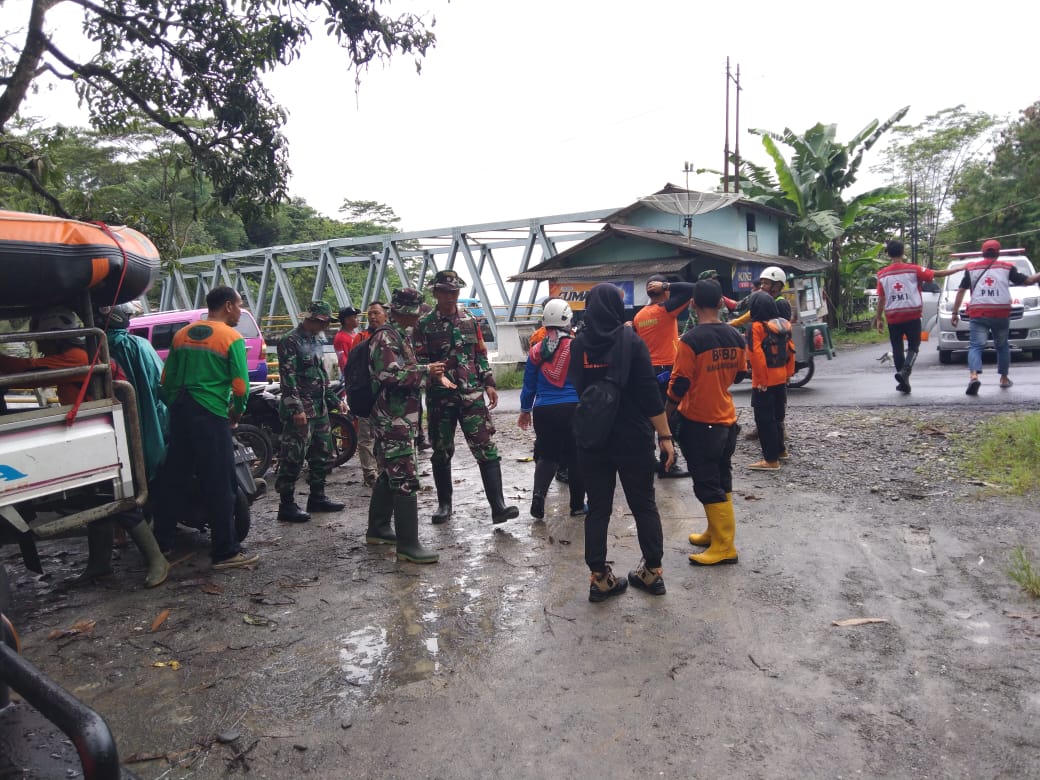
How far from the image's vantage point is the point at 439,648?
140 inches

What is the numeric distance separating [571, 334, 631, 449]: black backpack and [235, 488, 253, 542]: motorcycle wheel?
2.49 meters

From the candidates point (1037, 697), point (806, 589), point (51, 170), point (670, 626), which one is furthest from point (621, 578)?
point (51, 170)

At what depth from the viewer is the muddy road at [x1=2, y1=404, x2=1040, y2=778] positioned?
2662mm

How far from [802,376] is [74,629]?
981cm

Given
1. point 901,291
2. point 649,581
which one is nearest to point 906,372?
point 901,291

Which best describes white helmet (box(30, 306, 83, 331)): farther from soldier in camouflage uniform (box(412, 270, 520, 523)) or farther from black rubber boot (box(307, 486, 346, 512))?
black rubber boot (box(307, 486, 346, 512))

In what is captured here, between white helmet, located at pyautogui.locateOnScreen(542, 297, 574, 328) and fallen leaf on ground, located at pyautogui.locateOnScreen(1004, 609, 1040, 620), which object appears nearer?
fallen leaf on ground, located at pyautogui.locateOnScreen(1004, 609, 1040, 620)

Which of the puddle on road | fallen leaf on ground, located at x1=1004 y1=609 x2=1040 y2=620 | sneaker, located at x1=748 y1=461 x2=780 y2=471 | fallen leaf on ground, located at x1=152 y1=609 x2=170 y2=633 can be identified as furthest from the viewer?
sneaker, located at x1=748 y1=461 x2=780 y2=471

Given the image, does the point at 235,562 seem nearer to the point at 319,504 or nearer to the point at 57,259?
the point at 319,504

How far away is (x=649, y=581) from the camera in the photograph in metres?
4.04

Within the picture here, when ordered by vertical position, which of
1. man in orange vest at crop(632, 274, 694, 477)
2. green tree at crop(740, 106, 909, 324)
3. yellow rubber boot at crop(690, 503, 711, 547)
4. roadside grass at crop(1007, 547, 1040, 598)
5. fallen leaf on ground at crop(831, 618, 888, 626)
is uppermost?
green tree at crop(740, 106, 909, 324)

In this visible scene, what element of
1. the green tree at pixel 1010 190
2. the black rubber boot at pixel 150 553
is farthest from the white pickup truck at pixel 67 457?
the green tree at pixel 1010 190

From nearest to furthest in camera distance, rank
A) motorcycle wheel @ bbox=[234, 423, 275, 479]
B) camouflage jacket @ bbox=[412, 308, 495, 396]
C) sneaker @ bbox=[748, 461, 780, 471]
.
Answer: camouflage jacket @ bbox=[412, 308, 495, 396] < sneaker @ bbox=[748, 461, 780, 471] < motorcycle wheel @ bbox=[234, 423, 275, 479]

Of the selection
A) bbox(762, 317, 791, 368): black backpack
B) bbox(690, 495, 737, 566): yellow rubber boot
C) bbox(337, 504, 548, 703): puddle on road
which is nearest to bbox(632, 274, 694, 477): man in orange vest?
bbox(762, 317, 791, 368): black backpack
